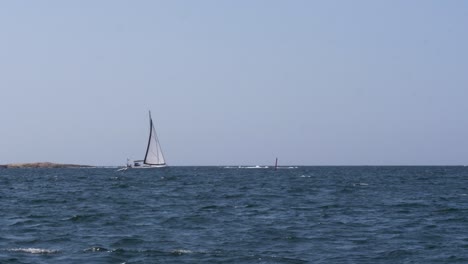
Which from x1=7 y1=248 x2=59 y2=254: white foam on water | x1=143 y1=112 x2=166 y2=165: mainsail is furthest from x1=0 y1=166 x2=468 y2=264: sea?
x1=143 y1=112 x2=166 y2=165: mainsail

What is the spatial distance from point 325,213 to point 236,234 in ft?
41.0

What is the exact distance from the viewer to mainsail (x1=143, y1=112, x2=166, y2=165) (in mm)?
173125

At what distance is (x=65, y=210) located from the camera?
4688 cm

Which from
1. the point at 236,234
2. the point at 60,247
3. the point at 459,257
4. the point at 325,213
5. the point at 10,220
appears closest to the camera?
the point at 459,257

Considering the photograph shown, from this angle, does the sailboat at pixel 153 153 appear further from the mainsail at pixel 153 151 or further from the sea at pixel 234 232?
the sea at pixel 234 232

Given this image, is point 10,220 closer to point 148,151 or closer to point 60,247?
point 60,247

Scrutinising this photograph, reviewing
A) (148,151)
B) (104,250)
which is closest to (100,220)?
(104,250)

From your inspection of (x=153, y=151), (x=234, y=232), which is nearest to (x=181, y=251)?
(x=234, y=232)

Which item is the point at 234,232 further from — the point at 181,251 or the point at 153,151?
the point at 153,151

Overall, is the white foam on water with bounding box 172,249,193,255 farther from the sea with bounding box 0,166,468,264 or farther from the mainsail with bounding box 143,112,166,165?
the mainsail with bounding box 143,112,166,165

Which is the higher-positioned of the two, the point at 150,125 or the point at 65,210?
the point at 150,125

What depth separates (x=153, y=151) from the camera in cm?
17350

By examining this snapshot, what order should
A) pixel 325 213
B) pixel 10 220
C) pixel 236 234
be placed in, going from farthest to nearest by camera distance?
1. pixel 325 213
2. pixel 10 220
3. pixel 236 234

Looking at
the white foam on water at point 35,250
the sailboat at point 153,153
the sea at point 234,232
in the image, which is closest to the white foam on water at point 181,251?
the sea at point 234,232
